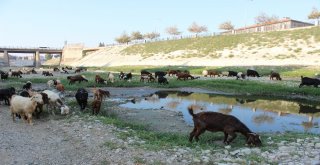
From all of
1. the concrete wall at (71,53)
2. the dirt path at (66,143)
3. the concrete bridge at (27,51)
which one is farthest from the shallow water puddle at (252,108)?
the concrete wall at (71,53)

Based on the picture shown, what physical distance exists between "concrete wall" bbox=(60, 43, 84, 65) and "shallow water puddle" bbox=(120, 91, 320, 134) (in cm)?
10235

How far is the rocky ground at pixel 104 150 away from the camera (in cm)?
984

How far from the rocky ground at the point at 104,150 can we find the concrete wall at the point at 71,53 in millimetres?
114876

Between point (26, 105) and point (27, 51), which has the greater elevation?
point (27, 51)

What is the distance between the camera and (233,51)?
255 ft

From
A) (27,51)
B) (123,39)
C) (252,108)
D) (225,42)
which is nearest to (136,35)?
(123,39)

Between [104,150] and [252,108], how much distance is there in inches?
551

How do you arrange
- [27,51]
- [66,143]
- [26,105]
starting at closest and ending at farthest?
[66,143], [26,105], [27,51]

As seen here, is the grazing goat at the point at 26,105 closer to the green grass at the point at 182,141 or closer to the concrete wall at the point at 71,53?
the green grass at the point at 182,141

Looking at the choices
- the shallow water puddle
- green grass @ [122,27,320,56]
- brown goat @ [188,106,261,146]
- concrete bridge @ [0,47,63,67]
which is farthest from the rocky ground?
concrete bridge @ [0,47,63,67]

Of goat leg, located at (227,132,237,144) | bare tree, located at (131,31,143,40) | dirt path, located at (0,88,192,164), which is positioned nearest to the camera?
dirt path, located at (0,88,192,164)

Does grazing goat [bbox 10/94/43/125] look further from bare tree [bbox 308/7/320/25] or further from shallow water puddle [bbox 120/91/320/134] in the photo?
bare tree [bbox 308/7/320/25]

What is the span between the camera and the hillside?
64750 mm

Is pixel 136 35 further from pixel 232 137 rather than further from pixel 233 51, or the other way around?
pixel 232 137
